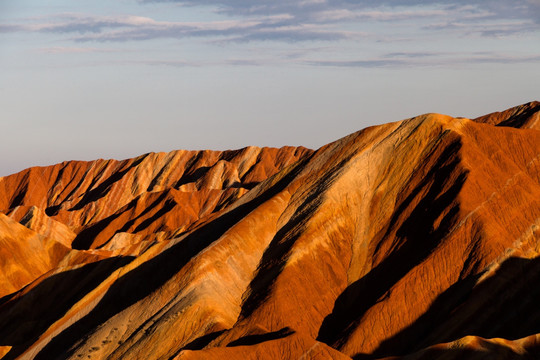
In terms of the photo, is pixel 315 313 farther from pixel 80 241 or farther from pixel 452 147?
pixel 80 241

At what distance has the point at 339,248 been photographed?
73.4 m

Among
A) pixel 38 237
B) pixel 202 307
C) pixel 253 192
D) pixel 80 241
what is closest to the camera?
pixel 202 307

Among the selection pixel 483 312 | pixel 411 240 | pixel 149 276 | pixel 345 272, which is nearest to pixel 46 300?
pixel 149 276

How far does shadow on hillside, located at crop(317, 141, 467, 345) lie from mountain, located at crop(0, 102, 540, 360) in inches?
5.6

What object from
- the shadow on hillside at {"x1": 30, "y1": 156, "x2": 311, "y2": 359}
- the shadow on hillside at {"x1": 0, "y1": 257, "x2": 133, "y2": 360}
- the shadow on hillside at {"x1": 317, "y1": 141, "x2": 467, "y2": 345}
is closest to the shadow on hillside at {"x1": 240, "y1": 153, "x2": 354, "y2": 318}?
the shadow on hillside at {"x1": 30, "y1": 156, "x2": 311, "y2": 359}

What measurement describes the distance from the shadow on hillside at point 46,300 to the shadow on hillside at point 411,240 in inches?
1049

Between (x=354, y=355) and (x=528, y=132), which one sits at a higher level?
(x=528, y=132)

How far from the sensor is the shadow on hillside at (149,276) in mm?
71938

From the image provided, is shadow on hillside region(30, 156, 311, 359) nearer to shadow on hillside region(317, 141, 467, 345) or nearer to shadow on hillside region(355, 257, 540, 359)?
shadow on hillside region(317, 141, 467, 345)

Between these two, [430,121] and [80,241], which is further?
[80,241]

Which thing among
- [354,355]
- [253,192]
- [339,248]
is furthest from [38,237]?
[354,355]

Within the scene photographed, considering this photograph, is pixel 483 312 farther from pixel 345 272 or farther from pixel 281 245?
pixel 281 245

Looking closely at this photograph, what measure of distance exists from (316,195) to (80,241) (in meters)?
73.3

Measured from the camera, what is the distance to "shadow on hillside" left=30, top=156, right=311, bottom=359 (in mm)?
71938
